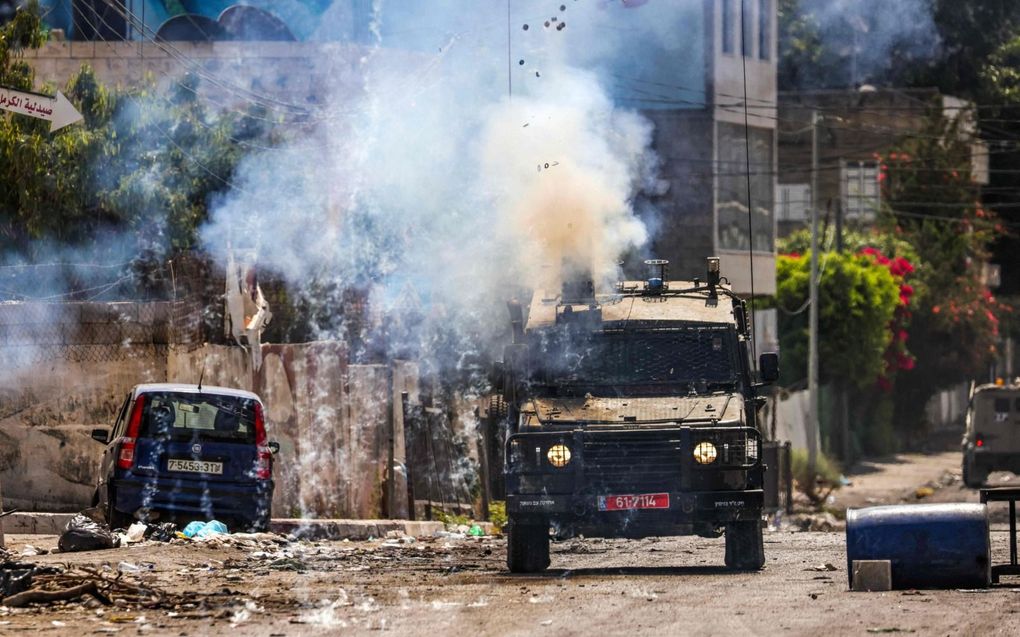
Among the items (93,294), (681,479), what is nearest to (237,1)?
(93,294)

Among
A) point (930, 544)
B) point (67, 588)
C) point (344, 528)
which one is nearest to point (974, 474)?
point (344, 528)

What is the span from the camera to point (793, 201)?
51.1 m

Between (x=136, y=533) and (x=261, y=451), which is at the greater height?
(x=261, y=451)

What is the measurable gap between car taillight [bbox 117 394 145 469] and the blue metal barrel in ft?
23.0

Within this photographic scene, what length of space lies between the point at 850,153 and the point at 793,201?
2271mm

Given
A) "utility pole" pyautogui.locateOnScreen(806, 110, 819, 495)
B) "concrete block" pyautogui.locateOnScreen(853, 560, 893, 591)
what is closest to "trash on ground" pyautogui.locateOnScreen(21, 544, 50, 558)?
"concrete block" pyautogui.locateOnScreen(853, 560, 893, 591)

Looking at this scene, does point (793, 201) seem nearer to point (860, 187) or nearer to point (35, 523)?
point (860, 187)

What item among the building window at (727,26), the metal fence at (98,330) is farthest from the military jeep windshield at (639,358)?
the building window at (727,26)

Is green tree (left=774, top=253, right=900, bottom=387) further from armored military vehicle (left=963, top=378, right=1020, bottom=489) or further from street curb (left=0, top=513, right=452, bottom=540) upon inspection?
street curb (left=0, top=513, right=452, bottom=540)

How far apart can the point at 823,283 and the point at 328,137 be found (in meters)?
21.9

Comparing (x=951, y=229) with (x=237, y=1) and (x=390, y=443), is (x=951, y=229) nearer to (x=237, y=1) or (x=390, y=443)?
(x=237, y=1)

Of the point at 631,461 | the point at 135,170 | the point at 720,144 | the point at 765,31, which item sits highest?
the point at 765,31

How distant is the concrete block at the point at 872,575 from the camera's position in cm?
1118

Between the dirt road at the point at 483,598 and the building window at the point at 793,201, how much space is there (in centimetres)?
3649
